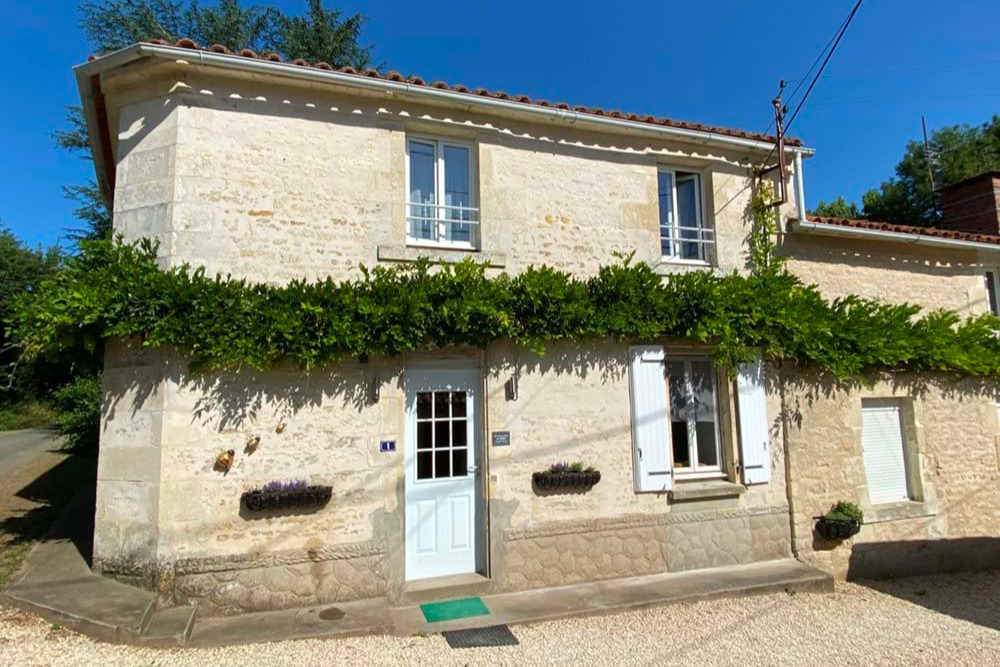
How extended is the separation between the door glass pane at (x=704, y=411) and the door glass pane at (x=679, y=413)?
140mm

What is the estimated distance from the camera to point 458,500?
5781mm

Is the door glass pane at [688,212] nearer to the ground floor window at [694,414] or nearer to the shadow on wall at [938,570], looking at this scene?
the ground floor window at [694,414]

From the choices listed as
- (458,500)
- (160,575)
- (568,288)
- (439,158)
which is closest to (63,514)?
(160,575)

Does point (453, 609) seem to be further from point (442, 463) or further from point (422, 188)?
point (422, 188)

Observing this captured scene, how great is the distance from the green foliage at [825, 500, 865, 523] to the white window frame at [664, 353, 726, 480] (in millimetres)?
1453

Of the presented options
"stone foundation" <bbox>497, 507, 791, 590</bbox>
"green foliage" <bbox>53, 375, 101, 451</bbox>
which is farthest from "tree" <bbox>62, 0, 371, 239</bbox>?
"stone foundation" <bbox>497, 507, 791, 590</bbox>

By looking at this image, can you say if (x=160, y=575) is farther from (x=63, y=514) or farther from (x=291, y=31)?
(x=291, y=31)

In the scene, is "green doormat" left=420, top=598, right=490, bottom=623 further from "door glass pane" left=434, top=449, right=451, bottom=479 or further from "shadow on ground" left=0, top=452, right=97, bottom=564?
"shadow on ground" left=0, top=452, right=97, bottom=564

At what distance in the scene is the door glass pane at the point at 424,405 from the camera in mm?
5777

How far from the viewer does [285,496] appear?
4988 millimetres

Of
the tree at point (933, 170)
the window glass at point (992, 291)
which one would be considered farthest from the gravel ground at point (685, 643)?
the tree at point (933, 170)

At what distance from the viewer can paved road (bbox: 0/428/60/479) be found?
12.1 meters

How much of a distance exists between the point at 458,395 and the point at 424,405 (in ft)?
1.25

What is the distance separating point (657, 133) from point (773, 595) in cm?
539
